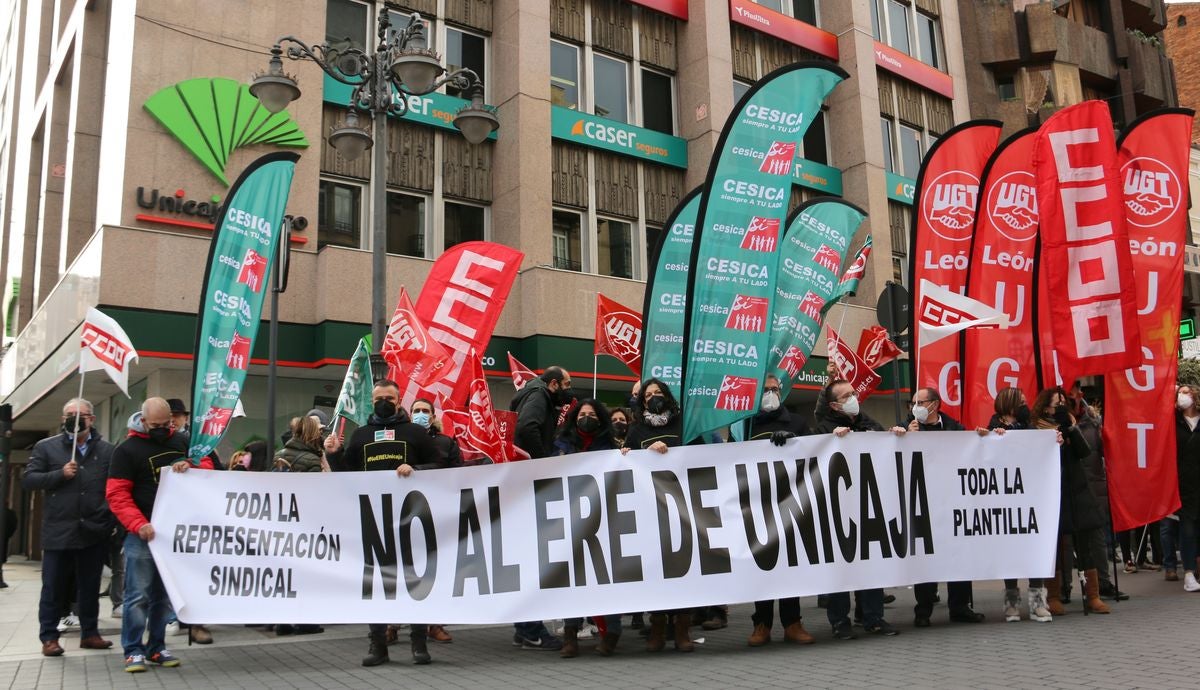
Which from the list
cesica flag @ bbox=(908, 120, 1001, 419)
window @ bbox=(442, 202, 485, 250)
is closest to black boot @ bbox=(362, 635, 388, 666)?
cesica flag @ bbox=(908, 120, 1001, 419)

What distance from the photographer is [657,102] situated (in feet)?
75.5

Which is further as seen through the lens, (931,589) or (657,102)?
(657,102)

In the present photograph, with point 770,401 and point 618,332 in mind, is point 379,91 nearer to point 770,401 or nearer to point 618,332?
point 618,332

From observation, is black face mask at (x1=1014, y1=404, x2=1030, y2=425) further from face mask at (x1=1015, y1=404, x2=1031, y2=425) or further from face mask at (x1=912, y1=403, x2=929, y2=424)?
face mask at (x1=912, y1=403, x2=929, y2=424)

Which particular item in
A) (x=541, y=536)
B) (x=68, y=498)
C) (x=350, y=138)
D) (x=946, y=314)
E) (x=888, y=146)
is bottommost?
(x=541, y=536)

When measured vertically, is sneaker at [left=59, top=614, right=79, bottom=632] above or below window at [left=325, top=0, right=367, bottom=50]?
below

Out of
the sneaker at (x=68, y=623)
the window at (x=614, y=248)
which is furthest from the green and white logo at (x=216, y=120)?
the sneaker at (x=68, y=623)

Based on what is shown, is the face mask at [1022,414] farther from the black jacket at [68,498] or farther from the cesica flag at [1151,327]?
the black jacket at [68,498]

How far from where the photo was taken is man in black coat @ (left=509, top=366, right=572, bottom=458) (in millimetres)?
8852

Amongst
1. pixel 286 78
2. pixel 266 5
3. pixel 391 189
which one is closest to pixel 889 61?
pixel 391 189

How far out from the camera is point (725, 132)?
8.34 m

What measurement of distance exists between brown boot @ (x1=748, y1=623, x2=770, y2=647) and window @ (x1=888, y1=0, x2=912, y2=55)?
79.5 feet

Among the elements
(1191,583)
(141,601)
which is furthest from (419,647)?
(1191,583)

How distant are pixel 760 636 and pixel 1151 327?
17.5 ft
